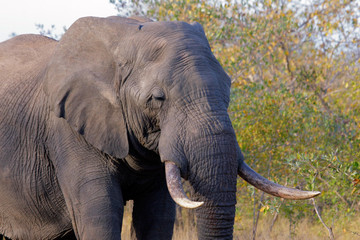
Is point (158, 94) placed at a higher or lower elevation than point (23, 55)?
higher

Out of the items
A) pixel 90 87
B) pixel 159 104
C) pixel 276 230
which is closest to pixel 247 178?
pixel 159 104

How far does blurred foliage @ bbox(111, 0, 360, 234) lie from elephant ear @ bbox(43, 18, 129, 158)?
1.98m

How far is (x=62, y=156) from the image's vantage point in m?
4.27

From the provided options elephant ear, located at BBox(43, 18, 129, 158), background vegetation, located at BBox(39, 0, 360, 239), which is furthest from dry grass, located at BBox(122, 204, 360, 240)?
elephant ear, located at BBox(43, 18, 129, 158)

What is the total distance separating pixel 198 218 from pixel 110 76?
40.9 inches

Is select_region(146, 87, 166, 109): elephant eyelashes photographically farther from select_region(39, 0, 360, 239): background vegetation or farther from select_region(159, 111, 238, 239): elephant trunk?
select_region(39, 0, 360, 239): background vegetation

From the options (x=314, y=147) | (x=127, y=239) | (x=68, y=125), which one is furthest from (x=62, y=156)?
(x=314, y=147)

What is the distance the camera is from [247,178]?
381 cm

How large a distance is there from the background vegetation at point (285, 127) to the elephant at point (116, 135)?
1837 millimetres

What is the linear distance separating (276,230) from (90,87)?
4.29 metres

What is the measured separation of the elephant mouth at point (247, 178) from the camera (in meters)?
3.43

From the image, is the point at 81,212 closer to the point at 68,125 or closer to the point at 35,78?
the point at 68,125

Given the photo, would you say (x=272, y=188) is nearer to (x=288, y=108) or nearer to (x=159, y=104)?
(x=159, y=104)

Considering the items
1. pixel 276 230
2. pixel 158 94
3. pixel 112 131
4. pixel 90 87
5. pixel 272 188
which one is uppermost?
pixel 158 94
